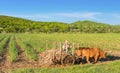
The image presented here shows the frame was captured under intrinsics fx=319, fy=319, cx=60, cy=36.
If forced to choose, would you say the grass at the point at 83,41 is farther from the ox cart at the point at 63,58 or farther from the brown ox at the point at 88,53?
the ox cart at the point at 63,58

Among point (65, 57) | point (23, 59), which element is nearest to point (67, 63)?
point (65, 57)

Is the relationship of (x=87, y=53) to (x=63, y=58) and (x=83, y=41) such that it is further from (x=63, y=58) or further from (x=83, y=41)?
(x=83, y=41)

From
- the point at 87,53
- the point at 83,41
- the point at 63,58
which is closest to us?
the point at 63,58

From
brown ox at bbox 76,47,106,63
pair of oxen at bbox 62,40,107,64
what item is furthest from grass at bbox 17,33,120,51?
brown ox at bbox 76,47,106,63

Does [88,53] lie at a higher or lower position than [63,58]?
higher

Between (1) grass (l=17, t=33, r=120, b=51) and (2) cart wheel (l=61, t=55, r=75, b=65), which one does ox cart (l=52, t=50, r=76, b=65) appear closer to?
(2) cart wheel (l=61, t=55, r=75, b=65)

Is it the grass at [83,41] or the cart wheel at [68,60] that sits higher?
the cart wheel at [68,60]

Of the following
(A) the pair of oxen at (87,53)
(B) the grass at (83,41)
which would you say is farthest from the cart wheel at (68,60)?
(B) the grass at (83,41)

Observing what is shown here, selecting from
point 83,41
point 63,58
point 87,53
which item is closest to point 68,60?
point 63,58

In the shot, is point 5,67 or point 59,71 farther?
point 5,67

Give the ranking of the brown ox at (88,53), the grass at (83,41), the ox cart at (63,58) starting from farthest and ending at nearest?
the grass at (83,41) → the brown ox at (88,53) → the ox cart at (63,58)

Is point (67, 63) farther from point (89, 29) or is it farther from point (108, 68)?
point (89, 29)

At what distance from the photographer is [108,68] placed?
53.5ft

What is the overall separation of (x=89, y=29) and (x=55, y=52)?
7252 centimetres
